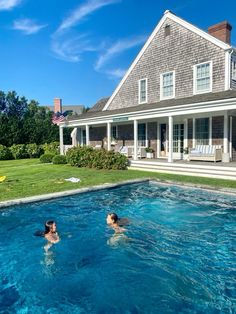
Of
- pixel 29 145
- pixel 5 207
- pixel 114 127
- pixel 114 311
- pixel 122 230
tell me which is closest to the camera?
pixel 114 311

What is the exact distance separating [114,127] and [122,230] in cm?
1819

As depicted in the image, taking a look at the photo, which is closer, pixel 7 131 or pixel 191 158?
pixel 191 158

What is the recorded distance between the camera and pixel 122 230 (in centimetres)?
754

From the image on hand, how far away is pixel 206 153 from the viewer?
16.9 m

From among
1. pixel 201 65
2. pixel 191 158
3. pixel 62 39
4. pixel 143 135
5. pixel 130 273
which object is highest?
pixel 62 39

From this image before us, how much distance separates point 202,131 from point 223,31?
7.05 meters

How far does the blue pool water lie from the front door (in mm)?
9480

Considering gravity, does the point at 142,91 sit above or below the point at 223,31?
below

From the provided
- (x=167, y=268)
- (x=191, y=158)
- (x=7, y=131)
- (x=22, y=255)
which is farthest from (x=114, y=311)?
(x=7, y=131)

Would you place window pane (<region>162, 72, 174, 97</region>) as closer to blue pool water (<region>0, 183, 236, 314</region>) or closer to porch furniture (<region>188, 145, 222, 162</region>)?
porch furniture (<region>188, 145, 222, 162</region>)

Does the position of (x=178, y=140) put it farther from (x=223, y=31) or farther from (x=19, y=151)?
(x=19, y=151)

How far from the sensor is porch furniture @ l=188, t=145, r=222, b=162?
16.4 metres

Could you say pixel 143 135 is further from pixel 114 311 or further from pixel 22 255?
pixel 114 311

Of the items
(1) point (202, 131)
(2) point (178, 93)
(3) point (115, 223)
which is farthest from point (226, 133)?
(3) point (115, 223)
